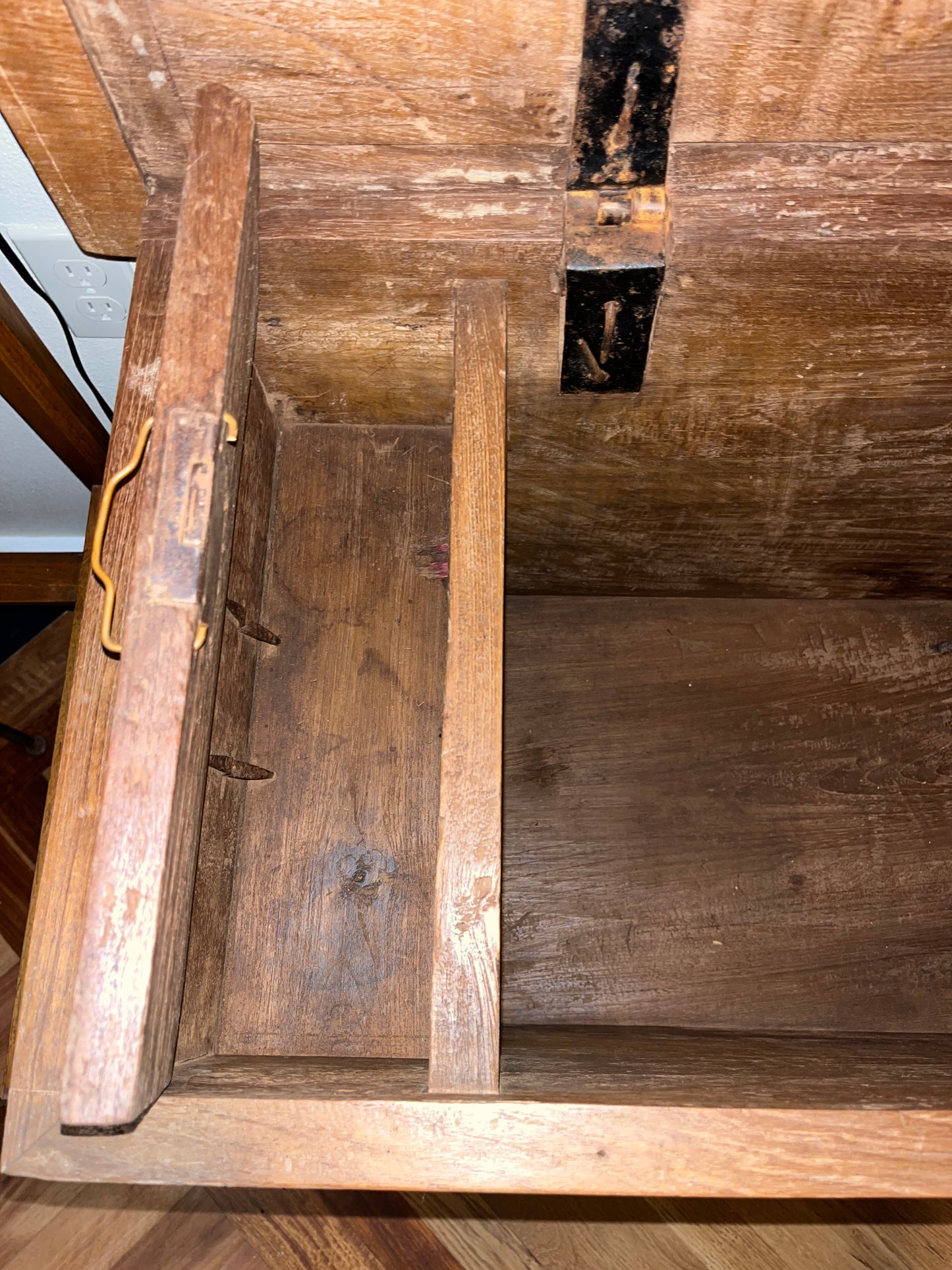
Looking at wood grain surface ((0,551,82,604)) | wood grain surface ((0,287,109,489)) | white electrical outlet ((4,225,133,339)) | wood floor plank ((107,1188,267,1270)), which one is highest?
white electrical outlet ((4,225,133,339))

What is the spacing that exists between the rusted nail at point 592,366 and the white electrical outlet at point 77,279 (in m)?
0.49

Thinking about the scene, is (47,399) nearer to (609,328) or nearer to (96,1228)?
(609,328)

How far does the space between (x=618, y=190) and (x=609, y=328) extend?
11cm

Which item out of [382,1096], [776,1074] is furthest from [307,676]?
[776,1074]

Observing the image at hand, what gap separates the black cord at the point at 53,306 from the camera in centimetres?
100

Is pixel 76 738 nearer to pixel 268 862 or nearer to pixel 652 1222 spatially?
pixel 268 862

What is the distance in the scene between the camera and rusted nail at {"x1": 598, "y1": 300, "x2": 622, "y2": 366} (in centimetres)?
77

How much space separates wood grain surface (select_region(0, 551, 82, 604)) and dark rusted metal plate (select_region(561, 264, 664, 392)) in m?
0.97

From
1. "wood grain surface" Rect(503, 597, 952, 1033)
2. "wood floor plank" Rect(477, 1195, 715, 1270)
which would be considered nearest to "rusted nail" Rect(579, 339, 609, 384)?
"wood grain surface" Rect(503, 597, 952, 1033)

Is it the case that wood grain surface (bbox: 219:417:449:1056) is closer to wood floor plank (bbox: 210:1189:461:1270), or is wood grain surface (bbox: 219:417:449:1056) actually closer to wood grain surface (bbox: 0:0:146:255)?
wood grain surface (bbox: 0:0:146:255)

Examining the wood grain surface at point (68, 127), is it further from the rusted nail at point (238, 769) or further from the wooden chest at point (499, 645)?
the rusted nail at point (238, 769)

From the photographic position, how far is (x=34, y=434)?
126 cm

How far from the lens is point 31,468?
1.34 m

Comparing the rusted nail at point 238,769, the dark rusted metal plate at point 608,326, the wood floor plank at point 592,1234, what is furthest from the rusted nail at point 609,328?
the wood floor plank at point 592,1234
